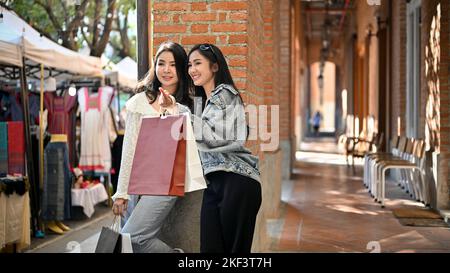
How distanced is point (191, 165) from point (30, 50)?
386 centimetres

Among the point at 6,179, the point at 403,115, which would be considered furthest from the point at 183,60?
the point at 403,115

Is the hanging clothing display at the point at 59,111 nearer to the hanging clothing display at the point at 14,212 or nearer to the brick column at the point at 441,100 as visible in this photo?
the hanging clothing display at the point at 14,212

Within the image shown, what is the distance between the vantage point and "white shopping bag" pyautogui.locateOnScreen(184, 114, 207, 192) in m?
3.49

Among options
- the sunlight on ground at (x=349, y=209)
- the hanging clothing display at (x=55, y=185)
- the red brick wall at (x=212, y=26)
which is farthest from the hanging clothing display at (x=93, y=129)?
the red brick wall at (x=212, y=26)

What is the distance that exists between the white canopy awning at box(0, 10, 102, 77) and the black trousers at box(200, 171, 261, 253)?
315 centimetres

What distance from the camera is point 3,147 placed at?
633cm

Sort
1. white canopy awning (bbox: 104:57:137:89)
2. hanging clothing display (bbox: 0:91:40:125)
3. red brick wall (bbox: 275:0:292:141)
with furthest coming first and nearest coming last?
red brick wall (bbox: 275:0:292:141)
white canopy awning (bbox: 104:57:137:89)
hanging clothing display (bbox: 0:91:40:125)

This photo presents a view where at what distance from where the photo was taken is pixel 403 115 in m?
11.9

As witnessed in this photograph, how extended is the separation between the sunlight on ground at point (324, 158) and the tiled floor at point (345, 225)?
5089mm

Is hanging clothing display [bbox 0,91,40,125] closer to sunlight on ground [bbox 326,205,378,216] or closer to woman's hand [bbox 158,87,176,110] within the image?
woman's hand [bbox 158,87,176,110]

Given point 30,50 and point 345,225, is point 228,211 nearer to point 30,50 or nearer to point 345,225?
point 30,50

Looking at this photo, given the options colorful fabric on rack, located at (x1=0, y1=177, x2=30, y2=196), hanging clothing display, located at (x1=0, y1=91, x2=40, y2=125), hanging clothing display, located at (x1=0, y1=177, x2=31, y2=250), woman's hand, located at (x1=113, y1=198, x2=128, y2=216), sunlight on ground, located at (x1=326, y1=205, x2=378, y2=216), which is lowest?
sunlight on ground, located at (x1=326, y1=205, x2=378, y2=216)

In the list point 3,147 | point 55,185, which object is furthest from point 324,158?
point 3,147

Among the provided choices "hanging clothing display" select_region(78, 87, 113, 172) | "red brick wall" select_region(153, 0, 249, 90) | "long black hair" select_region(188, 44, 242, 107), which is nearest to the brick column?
"hanging clothing display" select_region(78, 87, 113, 172)
